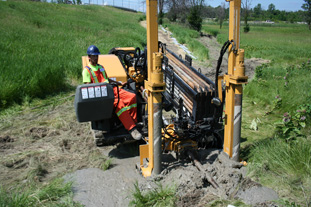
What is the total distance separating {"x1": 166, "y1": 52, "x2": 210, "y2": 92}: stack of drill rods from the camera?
454 cm

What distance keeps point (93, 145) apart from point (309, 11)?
66262mm

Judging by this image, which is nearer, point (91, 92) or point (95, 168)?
point (91, 92)

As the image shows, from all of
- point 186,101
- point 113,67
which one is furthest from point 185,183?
point 113,67

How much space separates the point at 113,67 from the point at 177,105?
5.69 ft

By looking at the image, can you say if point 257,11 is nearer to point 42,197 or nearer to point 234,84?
point 234,84

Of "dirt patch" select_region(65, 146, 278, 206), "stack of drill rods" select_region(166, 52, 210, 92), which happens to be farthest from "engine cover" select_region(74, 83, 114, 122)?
"stack of drill rods" select_region(166, 52, 210, 92)

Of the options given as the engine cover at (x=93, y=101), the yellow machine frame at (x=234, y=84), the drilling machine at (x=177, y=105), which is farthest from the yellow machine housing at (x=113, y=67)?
the yellow machine frame at (x=234, y=84)

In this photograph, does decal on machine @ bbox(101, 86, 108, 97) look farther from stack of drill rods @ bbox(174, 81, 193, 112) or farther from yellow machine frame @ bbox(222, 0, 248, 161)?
yellow machine frame @ bbox(222, 0, 248, 161)

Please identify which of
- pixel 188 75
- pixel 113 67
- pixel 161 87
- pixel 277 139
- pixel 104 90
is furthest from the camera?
pixel 113 67

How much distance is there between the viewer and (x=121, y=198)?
3.61m

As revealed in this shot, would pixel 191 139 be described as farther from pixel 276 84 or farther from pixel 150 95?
pixel 276 84

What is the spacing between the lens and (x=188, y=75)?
5.03 metres

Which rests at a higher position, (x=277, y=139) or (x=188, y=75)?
(x=188, y=75)

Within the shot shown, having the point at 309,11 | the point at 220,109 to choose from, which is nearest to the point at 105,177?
the point at 220,109
